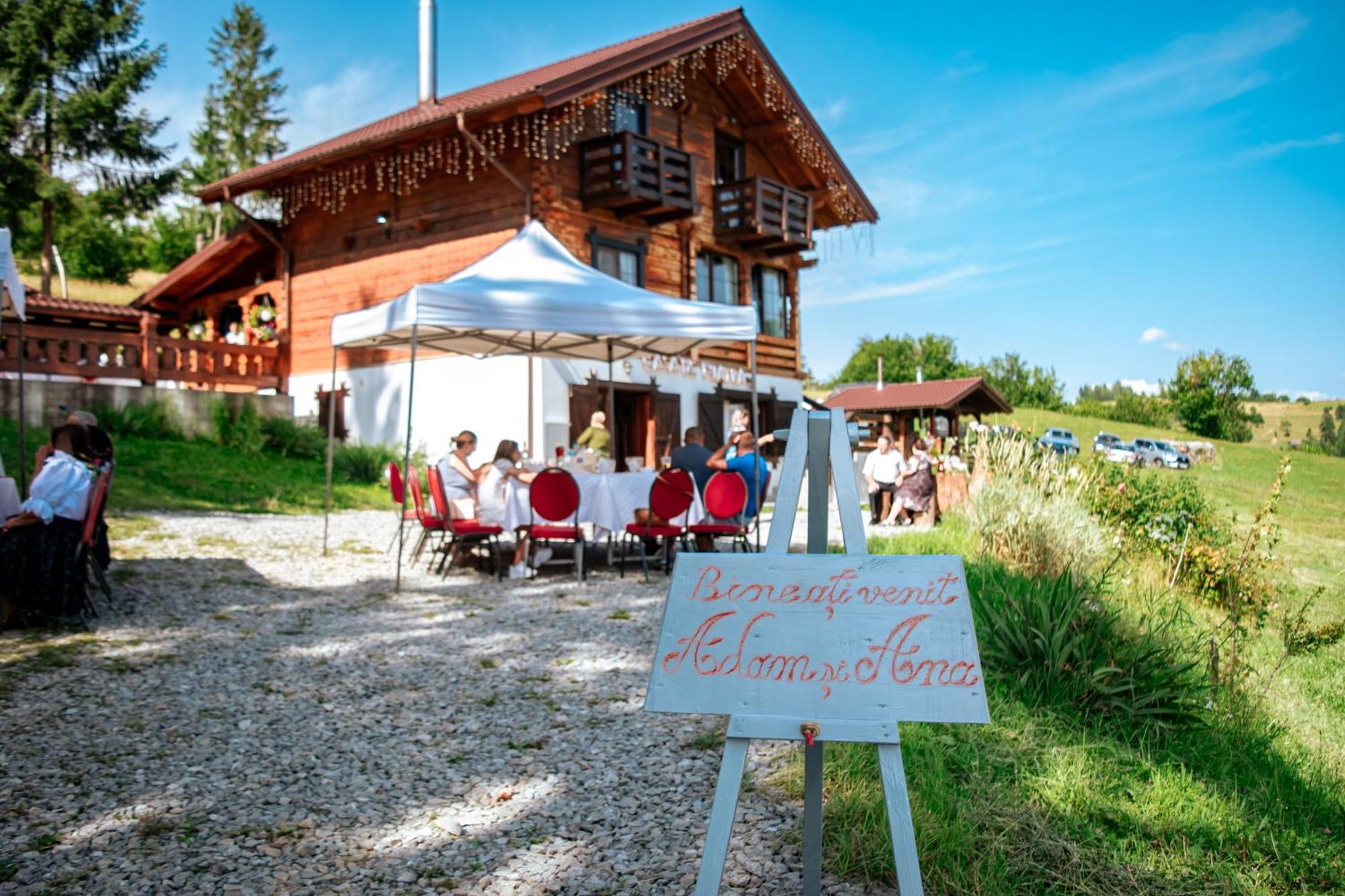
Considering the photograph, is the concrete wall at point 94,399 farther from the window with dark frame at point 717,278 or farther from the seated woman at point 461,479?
the window with dark frame at point 717,278

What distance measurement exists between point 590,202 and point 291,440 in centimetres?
632

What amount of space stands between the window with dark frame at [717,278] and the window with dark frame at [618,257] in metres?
1.66

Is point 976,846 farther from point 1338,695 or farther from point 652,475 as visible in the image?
point 652,475

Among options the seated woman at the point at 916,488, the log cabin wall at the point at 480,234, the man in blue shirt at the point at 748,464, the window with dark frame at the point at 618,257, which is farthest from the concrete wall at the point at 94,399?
the seated woman at the point at 916,488

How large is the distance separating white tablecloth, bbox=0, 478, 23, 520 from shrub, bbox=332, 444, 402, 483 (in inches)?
349

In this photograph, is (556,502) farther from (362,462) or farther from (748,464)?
(362,462)

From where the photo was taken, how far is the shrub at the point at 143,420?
542 inches

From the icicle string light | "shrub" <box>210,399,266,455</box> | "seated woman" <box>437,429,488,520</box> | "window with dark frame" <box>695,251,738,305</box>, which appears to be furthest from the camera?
"window with dark frame" <box>695,251,738,305</box>

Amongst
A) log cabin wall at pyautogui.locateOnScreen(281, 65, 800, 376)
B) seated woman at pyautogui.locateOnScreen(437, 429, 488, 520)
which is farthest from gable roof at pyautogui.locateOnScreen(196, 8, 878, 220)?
seated woman at pyautogui.locateOnScreen(437, 429, 488, 520)

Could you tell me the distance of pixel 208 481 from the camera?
40.1 feet

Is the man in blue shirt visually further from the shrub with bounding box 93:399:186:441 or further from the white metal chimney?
the white metal chimney

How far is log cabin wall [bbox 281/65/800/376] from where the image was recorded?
49.4ft

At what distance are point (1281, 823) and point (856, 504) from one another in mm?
2211

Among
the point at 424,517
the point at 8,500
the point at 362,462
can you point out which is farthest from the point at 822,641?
the point at 362,462
